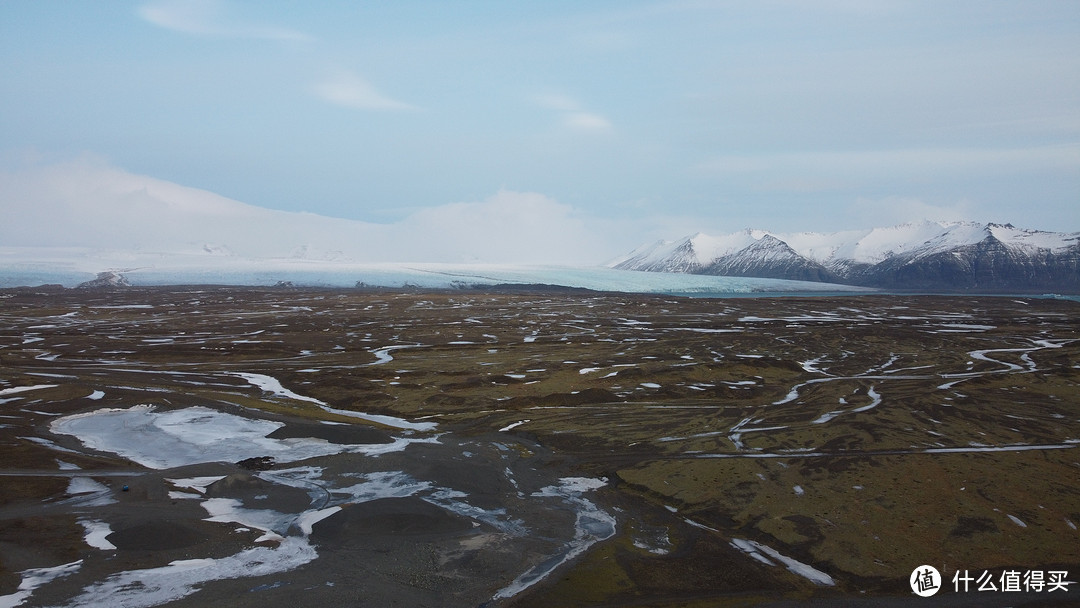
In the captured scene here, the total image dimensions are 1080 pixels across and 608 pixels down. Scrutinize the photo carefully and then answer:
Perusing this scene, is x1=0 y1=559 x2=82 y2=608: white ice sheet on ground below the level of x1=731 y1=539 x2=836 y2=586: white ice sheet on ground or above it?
above

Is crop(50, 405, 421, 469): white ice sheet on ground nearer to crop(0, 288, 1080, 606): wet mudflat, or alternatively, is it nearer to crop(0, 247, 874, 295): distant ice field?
crop(0, 288, 1080, 606): wet mudflat

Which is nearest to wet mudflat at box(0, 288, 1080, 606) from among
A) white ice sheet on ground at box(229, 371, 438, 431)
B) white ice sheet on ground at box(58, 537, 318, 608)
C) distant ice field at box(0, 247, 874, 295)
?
white ice sheet on ground at box(58, 537, 318, 608)

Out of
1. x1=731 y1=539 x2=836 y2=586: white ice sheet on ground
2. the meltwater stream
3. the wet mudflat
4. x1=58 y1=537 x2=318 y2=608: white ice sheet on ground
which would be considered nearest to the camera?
x1=58 y1=537 x2=318 y2=608: white ice sheet on ground

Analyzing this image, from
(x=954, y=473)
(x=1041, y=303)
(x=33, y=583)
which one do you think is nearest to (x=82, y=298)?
(x=33, y=583)

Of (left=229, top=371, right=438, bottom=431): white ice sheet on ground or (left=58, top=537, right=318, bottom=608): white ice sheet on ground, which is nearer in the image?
(left=58, top=537, right=318, bottom=608): white ice sheet on ground

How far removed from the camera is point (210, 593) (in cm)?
1672

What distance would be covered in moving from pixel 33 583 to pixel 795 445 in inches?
1029

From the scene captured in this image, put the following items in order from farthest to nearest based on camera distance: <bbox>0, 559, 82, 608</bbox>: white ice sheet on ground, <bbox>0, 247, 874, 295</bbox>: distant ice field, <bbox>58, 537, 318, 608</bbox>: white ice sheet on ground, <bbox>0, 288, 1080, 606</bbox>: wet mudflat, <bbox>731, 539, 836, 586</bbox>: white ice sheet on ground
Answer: <bbox>0, 247, 874, 295</bbox>: distant ice field, <bbox>731, 539, 836, 586</bbox>: white ice sheet on ground, <bbox>0, 288, 1080, 606</bbox>: wet mudflat, <bbox>58, 537, 318, 608</bbox>: white ice sheet on ground, <bbox>0, 559, 82, 608</bbox>: white ice sheet on ground

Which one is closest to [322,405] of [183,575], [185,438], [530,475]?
[185,438]

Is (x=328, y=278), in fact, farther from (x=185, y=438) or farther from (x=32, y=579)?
(x=32, y=579)

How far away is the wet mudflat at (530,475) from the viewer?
709 inches

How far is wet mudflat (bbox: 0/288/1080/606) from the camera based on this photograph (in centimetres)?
1802

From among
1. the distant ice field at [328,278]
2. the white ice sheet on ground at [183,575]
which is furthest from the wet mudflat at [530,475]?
the distant ice field at [328,278]

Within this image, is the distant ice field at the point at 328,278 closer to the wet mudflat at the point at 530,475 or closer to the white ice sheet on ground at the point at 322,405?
the wet mudflat at the point at 530,475
